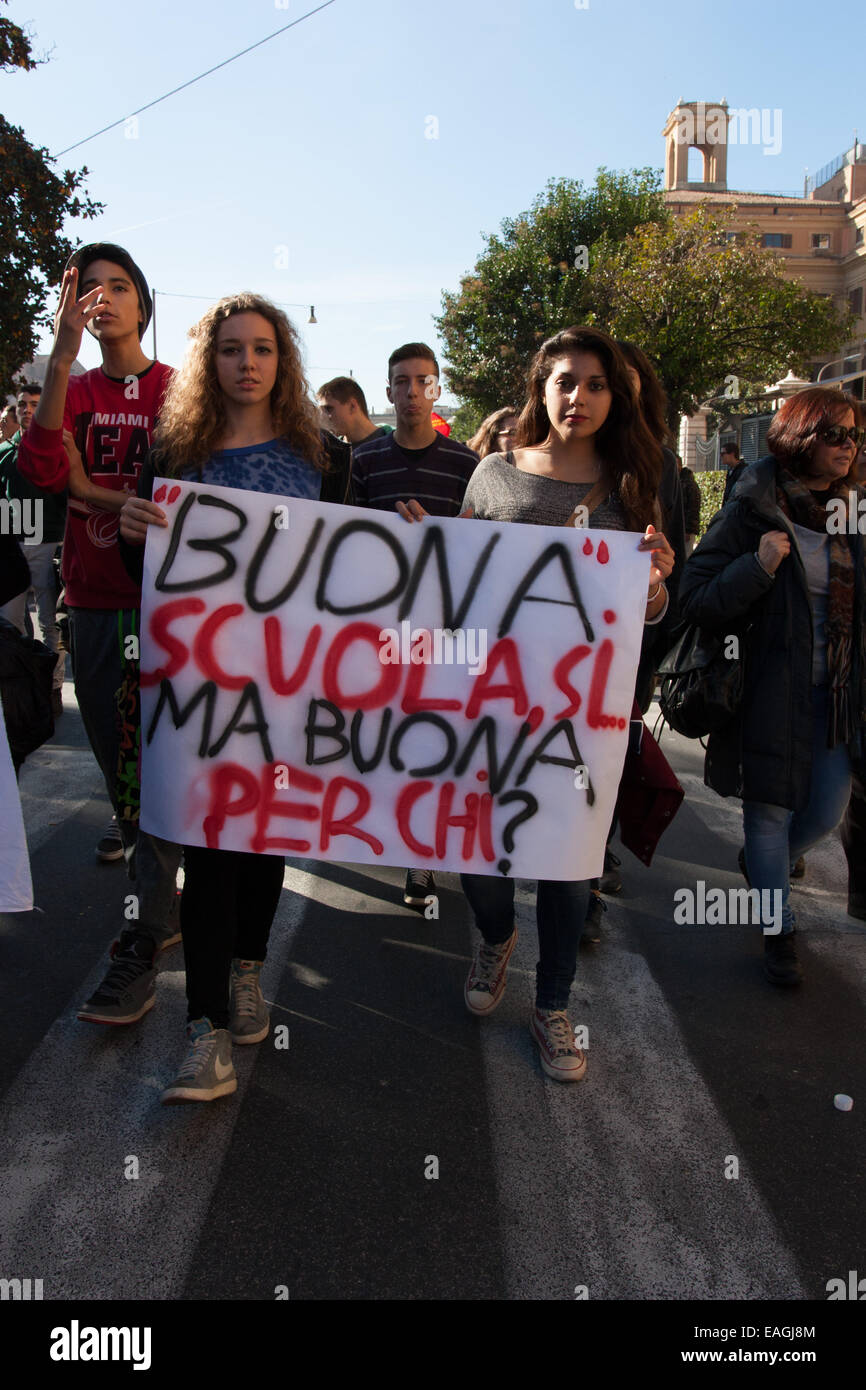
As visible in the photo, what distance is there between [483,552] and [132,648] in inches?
42.3

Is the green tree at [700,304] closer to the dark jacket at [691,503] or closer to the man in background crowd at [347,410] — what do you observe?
the dark jacket at [691,503]

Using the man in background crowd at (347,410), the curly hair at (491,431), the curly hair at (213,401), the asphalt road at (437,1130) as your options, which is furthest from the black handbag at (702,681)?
the man in background crowd at (347,410)

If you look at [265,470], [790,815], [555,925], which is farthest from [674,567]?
[265,470]

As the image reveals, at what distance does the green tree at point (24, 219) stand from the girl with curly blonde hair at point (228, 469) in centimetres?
1032

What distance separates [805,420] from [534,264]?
36183 millimetres

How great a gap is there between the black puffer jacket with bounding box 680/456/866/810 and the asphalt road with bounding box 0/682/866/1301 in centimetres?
75

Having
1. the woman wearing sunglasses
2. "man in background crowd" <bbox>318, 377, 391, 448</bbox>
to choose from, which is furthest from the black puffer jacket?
"man in background crowd" <bbox>318, 377, 391, 448</bbox>

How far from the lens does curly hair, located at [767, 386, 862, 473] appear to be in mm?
3436

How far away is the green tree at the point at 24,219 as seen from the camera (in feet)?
37.8

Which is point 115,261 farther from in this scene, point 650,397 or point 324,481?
point 650,397

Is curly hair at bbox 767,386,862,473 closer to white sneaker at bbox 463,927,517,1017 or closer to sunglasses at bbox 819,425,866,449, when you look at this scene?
sunglasses at bbox 819,425,866,449

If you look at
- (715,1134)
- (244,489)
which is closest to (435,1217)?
(715,1134)

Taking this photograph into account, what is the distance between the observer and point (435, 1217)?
231 centimetres

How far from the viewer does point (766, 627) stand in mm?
3523
